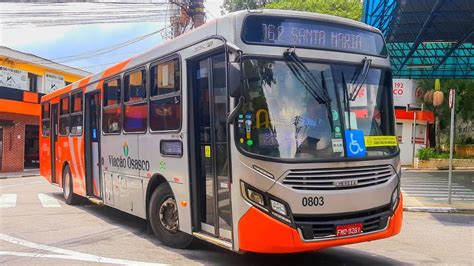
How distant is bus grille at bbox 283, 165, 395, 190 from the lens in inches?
221

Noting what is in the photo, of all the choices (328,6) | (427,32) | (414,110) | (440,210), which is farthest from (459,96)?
(440,210)

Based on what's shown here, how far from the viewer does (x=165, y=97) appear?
751cm

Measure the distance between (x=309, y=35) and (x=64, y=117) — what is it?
8.56 meters

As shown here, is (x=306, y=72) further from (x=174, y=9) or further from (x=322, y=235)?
(x=174, y=9)

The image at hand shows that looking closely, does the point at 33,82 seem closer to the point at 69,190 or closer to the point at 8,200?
the point at 8,200

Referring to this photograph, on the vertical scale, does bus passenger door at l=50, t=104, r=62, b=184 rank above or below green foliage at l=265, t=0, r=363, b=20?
below

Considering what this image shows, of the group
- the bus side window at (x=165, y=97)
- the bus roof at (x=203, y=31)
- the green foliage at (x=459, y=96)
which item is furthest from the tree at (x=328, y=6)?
the bus side window at (x=165, y=97)

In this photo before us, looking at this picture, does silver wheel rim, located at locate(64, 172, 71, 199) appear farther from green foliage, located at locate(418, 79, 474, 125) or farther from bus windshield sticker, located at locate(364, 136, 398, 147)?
green foliage, located at locate(418, 79, 474, 125)

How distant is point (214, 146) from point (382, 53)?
8.66 ft

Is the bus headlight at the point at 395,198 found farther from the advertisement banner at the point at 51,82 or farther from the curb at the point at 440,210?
the advertisement banner at the point at 51,82

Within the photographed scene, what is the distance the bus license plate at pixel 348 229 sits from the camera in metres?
5.77

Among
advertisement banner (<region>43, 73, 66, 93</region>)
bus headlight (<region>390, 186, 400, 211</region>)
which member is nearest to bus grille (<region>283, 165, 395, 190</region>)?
bus headlight (<region>390, 186, 400, 211</region>)

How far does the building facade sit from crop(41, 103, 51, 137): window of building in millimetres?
12932

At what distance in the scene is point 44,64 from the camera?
30.9 metres
